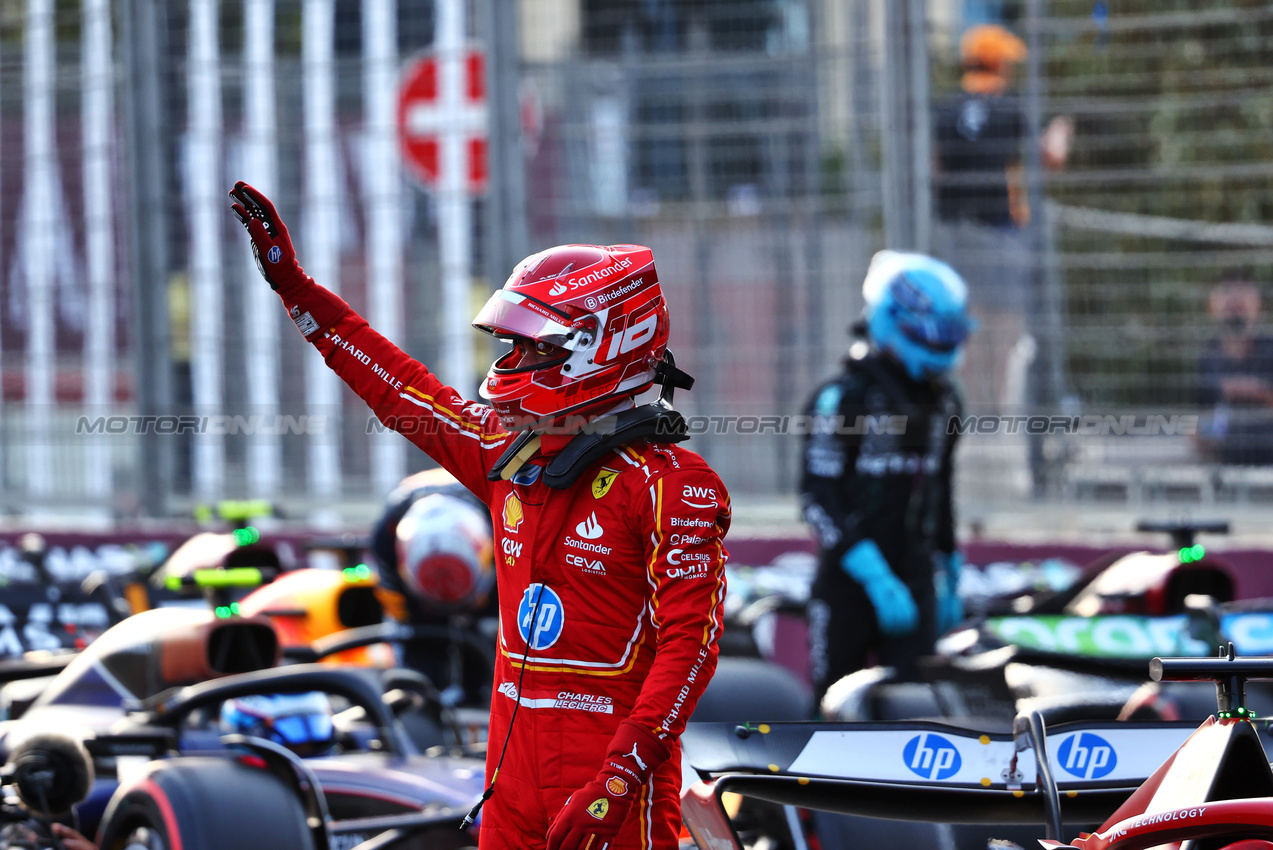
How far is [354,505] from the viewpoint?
28.0ft

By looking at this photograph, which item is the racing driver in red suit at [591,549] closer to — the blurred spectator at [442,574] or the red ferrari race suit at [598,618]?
the red ferrari race suit at [598,618]

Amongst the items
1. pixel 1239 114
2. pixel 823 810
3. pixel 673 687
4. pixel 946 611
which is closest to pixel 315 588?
pixel 946 611

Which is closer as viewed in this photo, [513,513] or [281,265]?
[513,513]

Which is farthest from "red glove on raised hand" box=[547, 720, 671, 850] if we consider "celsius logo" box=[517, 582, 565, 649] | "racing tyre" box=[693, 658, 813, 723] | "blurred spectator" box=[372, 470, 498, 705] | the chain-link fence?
the chain-link fence

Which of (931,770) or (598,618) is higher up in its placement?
(598,618)

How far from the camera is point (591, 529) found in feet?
8.50

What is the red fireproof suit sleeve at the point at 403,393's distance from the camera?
9.51 ft

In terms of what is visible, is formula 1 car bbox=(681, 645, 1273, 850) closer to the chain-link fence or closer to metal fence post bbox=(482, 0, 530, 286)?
the chain-link fence

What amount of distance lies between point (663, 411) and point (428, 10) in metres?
6.31

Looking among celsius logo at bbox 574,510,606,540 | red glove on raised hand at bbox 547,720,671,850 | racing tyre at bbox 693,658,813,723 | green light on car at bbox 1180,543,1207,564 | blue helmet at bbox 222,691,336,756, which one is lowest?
racing tyre at bbox 693,658,813,723

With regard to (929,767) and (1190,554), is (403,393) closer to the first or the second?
(929,767)

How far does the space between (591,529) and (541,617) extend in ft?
0.55

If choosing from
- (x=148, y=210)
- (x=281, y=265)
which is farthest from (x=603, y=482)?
(x=148, y=210)

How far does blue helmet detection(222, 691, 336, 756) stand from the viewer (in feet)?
14.9
